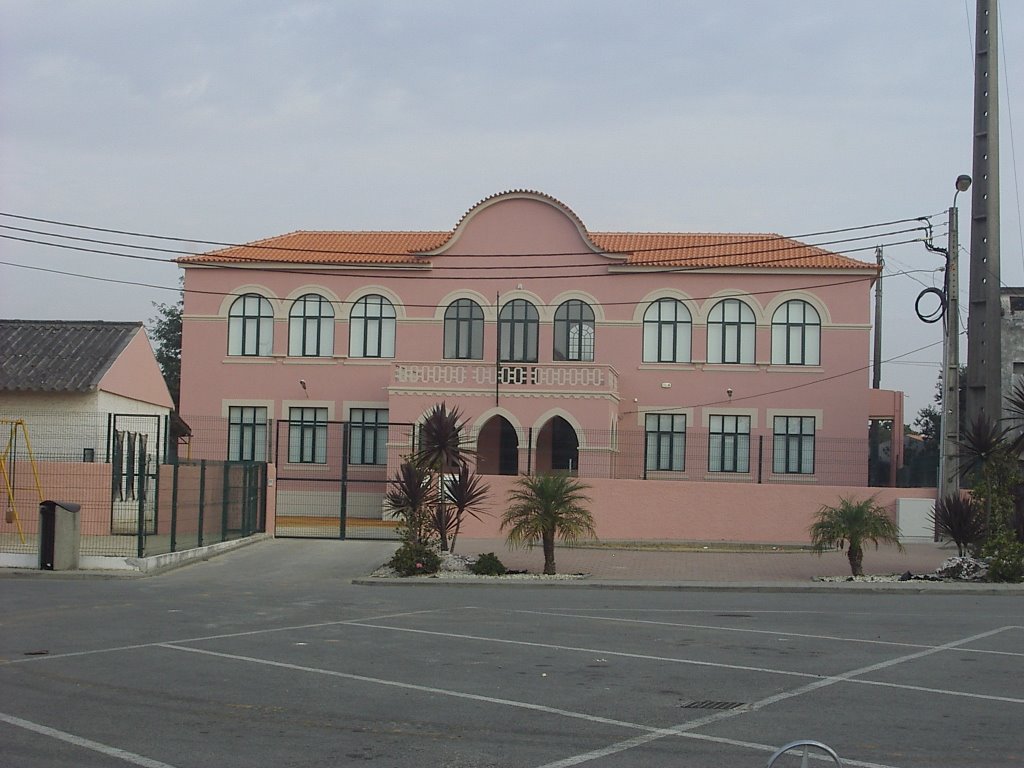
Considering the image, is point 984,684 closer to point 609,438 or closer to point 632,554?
point 632,554

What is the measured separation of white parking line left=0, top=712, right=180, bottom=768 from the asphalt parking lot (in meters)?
0.02

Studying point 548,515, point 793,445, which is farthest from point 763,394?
point 548,515

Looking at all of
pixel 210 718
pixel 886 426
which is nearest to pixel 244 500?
pixel 210 718

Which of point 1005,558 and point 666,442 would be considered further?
point 666,442

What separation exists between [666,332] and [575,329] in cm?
321

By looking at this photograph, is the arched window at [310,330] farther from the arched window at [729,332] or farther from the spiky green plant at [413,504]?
the spiky green plant at [413,504]

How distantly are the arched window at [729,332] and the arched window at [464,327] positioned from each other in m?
8.21

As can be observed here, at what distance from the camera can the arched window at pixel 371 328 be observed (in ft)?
140

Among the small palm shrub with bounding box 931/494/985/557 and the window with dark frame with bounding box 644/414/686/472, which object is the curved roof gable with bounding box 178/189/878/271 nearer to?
the window with dark frame with bounding box 644/414/686/472

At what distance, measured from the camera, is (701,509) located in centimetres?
3116

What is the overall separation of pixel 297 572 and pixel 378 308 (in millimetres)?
20257

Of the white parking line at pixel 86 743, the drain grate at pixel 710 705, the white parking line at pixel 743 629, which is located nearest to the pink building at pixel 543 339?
the white parking line at pixel 743 629

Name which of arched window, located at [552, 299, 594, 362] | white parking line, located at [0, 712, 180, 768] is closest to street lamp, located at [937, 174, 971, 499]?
arched window, located at [552, 299, 594, 362]

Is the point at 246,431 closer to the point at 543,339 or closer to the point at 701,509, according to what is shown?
the point at 543,339
